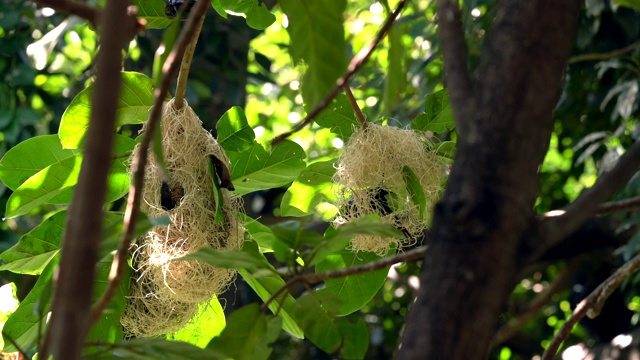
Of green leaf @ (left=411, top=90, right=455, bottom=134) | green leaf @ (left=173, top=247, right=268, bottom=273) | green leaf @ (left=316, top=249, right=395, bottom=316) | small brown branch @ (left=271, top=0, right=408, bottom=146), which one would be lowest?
green leaf @ (left=316, top=249, right=395, bottom=316)

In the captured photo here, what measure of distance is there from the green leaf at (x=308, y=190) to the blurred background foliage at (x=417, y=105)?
75cm

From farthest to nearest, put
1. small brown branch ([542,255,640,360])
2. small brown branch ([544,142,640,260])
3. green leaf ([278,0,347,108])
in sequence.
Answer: small brown branch ([542,255,640,360]) → green leaf ([278,0,347,108]) → small brown branch ([544,142,640,260])

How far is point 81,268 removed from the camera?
0.36 m

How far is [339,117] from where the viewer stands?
1.16 m

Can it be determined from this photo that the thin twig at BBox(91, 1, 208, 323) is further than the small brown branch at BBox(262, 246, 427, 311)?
No

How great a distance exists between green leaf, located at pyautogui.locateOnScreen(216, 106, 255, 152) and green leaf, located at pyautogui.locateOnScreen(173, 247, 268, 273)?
1.31 feet

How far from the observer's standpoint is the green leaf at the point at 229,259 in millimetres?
729

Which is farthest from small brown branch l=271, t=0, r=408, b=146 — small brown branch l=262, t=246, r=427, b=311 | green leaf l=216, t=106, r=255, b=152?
green leaf l=216, t=106, r=255, b=152

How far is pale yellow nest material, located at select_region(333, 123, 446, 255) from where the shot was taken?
1.13 meters

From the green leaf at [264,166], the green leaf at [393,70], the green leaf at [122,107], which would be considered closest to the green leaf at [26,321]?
the green leaf at [122,107]

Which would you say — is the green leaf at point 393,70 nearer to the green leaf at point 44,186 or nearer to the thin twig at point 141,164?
the thin twig at point 141,164

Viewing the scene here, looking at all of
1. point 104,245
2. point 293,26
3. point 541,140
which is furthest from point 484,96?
point 104,245

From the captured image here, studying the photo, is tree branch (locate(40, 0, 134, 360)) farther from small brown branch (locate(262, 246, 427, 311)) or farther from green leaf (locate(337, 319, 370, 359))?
green leaf (locate(337, 319, 370, 359))

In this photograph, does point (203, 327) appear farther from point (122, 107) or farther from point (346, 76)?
point (346, 76)
